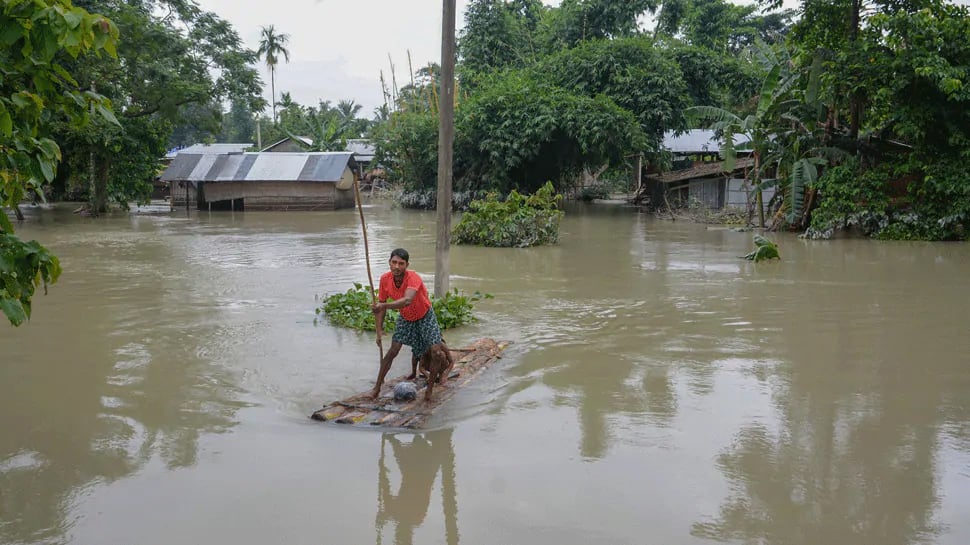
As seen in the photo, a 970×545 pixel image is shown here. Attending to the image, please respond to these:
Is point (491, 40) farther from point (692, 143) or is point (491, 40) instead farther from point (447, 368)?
point (447, 368)

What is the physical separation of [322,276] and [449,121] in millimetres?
4934

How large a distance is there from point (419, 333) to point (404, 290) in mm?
370

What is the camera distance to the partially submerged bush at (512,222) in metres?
16.8

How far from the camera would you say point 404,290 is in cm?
585

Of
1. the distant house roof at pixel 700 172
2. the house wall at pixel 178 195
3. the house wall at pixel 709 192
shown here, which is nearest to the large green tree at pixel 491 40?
the distant house roof at pixel 700 172

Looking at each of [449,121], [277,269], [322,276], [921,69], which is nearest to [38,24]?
[449,121]

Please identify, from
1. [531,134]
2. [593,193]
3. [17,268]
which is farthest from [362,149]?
[17,268]

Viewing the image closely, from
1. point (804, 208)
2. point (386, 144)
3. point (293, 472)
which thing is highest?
point (386, 144)

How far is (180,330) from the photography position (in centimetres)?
871

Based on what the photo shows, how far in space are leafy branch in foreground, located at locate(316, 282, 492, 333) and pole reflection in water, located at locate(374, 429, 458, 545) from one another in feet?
10.9

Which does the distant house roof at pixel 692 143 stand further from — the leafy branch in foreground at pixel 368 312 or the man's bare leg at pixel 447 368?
the man's bare leg at pixel 447 368

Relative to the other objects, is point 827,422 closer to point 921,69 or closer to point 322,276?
point 322,276

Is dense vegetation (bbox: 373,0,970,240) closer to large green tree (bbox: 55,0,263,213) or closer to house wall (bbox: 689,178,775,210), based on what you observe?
house wall (bbox: 689,178,775,210)

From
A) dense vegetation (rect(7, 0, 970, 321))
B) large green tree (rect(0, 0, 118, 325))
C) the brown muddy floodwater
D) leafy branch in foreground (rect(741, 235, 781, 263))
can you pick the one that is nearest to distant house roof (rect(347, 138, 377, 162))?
dense vegetation (rect(7, 0, 970, 321))
